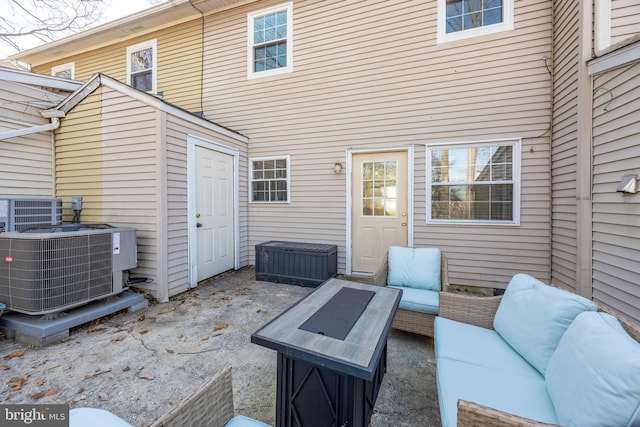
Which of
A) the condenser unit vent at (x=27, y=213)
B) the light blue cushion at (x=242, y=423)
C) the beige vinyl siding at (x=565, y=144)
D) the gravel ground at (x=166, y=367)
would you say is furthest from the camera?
the condenser unit vent at (x=27, y=213)

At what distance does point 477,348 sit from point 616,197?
2199 mm

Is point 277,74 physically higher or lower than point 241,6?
lower

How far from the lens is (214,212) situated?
15.1ft

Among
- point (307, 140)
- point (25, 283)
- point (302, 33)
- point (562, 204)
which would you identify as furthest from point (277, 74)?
point (562, 204)

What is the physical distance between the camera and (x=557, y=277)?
11.8 feet

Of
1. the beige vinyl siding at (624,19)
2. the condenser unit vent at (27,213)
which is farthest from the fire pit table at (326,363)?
the condenser unit vent at (27,213)

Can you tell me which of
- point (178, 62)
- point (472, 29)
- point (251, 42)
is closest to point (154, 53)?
point (178, 62)

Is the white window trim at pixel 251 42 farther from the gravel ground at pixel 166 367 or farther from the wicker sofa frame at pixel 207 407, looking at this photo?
the wicker sofa frame at pixel 207 407

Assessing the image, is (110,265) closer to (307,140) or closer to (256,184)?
(256,184)

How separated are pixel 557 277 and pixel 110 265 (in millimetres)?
5847

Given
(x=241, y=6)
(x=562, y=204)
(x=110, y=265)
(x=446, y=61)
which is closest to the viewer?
(x=110, y=265)

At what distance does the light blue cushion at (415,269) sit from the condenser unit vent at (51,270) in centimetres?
343

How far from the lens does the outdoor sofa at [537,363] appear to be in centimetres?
99

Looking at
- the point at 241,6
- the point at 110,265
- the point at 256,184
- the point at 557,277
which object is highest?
the point at 241,6
